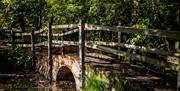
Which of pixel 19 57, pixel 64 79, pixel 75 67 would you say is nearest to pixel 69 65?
pixel 75 67

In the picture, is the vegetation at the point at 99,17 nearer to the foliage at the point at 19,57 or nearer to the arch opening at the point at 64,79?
the foliage at the point at 19,57

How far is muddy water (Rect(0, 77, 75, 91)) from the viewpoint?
43.8ft

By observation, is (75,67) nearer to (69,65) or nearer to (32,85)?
(69,65)

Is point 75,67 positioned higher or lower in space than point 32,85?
higher

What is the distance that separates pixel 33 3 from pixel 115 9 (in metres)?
9.86

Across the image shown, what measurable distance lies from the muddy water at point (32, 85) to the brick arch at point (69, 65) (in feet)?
1.55

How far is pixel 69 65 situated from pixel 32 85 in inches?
98.8

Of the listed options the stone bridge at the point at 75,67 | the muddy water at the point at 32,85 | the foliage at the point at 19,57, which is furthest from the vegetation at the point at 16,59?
the muddy water at the point at 32,85

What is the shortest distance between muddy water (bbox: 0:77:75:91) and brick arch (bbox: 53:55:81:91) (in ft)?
1.55

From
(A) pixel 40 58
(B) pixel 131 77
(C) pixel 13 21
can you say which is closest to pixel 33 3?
(C) pixel 13 21

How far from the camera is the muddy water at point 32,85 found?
13358 mm

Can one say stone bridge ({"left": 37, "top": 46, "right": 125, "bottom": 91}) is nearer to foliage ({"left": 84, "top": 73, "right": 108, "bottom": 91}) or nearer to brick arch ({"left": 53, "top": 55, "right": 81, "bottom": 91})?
brick arch ({"left": 53, "top": 55, "right": 81, "bottom": 91})

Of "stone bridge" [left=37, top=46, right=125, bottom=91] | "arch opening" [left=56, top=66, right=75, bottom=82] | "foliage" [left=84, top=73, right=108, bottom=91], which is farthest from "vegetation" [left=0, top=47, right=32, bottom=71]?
"foliage" [left=84, top=73, right=108, bottom=91]

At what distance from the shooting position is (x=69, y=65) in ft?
40.3
